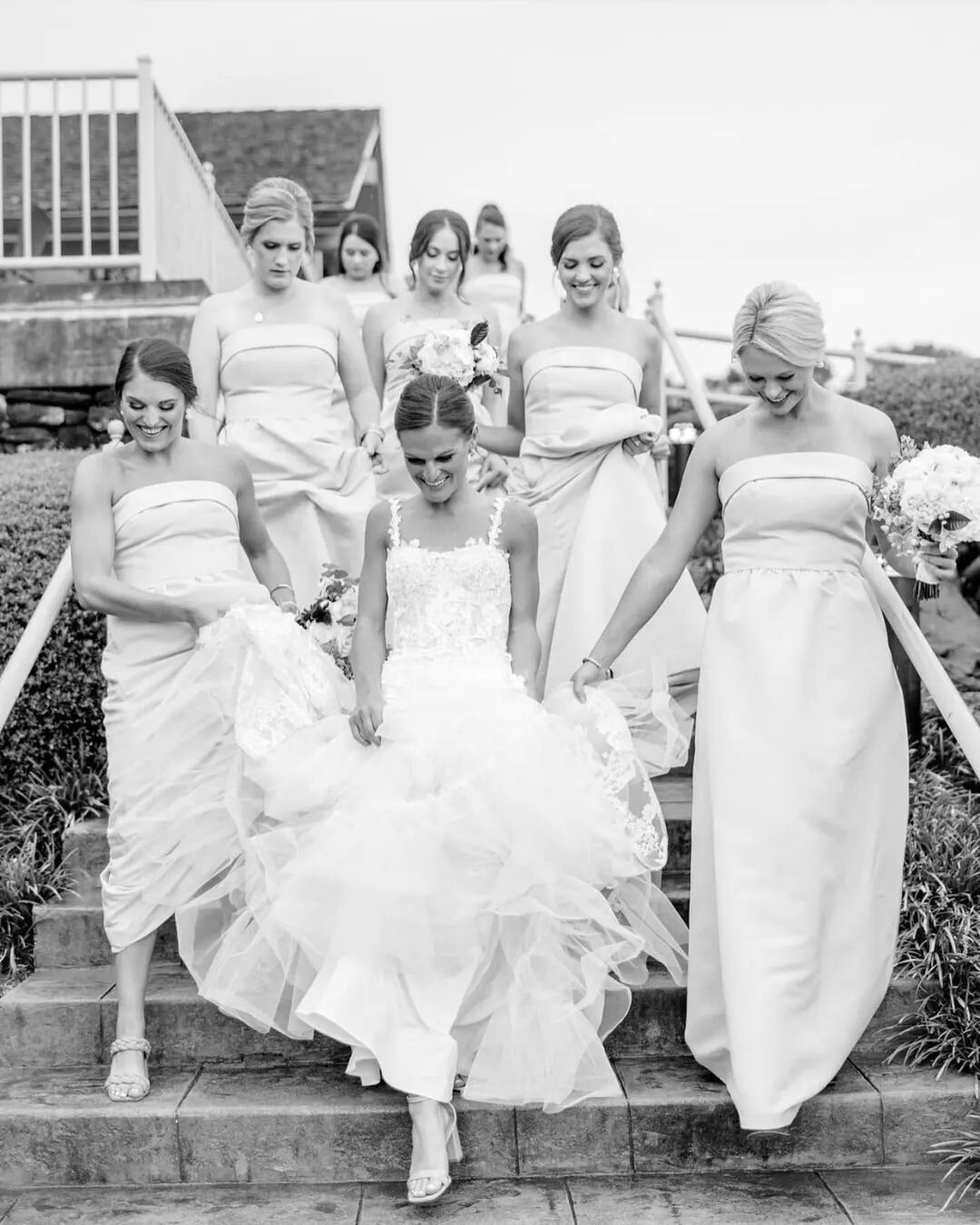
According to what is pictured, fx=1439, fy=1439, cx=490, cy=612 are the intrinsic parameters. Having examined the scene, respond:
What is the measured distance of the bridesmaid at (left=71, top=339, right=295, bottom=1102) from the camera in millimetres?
A: 4156

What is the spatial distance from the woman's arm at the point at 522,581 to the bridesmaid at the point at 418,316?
164 cm

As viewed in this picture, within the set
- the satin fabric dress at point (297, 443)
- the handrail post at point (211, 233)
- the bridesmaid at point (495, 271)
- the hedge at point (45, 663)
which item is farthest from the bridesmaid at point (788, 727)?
the handrail post at point (211, 233)

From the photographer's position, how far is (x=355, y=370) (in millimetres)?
5918

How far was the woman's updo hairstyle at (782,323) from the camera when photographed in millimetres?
3852

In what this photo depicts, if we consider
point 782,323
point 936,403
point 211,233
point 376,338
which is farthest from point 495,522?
point 211,233

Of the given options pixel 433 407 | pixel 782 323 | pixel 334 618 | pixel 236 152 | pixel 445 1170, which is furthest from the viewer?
pixel 236 152

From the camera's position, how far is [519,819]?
3768mm

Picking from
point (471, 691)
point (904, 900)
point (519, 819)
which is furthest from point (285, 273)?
point (904, 900)

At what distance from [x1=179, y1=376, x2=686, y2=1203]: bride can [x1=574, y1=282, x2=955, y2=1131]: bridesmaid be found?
9.5 inches

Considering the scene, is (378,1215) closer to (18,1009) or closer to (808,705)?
(18,1009)

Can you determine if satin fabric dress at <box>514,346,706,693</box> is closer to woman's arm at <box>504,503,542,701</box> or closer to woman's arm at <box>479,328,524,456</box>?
woman's arm at <box>479,328,524,456</box>

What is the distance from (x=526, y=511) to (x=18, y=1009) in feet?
7.15

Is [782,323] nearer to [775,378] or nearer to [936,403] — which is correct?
[775,378]

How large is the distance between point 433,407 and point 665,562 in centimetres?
82
